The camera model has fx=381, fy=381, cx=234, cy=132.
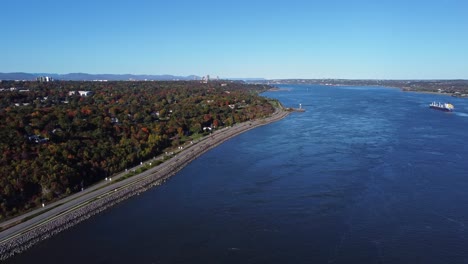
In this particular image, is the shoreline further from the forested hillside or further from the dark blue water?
the forested hillside

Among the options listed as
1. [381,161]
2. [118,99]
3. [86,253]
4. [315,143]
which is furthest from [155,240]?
[118,99]

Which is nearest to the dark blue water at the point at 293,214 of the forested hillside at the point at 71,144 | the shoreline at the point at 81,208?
the shoreline at the point at 81,208

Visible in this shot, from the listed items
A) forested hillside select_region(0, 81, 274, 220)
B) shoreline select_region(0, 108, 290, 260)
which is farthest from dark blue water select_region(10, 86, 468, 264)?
forested hillside select_region(0, 81, 274, 220)

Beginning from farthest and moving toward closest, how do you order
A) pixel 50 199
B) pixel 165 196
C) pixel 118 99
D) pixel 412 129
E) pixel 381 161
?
pixel 118 99 → pixel 412 129 → pixel 381 161 → pixel 165 196 → pixel 50 199

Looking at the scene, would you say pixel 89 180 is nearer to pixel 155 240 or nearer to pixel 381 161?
pixel 155 240

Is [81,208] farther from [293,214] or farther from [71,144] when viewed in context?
[293,214]

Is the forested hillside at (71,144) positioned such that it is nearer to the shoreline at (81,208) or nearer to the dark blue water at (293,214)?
the shoreline at (81,208)
